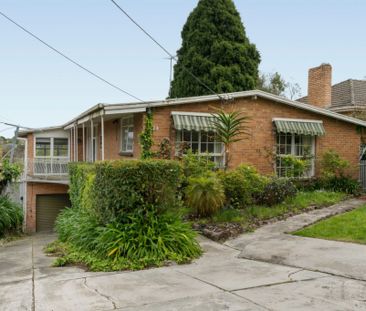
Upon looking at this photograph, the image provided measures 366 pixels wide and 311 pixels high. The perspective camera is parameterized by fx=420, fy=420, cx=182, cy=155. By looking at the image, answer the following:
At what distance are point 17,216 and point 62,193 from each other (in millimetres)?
6805

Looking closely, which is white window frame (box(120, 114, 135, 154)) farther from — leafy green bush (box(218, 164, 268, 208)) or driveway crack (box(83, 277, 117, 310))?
driveway crack (box(83, 277, 117, 310))

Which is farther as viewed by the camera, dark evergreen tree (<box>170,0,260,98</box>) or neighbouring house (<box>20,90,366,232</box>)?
dark evergreen tree (<box>170,0,260,98</box>)

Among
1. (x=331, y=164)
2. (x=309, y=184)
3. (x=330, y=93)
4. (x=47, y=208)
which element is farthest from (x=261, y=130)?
(x=47, y=208)

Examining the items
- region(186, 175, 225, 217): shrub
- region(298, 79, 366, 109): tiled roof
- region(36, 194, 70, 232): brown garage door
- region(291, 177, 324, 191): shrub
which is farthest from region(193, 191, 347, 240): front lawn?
region(36, 194, 70, 232): brown garage door

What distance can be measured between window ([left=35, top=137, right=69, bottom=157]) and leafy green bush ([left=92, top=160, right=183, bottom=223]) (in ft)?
55.6

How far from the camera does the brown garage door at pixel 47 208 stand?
22734 mm

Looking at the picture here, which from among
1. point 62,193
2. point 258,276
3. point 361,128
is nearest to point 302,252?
point 258,276

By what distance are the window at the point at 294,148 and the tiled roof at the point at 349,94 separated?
5.68 metres

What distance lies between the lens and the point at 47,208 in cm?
2295

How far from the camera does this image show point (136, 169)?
798cm

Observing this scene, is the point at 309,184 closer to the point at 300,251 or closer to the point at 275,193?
the point at 275,193

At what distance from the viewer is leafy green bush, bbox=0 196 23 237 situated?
15.8 m

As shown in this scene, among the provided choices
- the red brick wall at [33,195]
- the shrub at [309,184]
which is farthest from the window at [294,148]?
the red brick wall at [33,195]

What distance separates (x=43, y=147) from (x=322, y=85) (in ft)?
52.9
